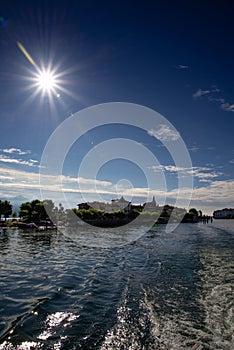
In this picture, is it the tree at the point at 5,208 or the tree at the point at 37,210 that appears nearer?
the tree at the point at 5,208

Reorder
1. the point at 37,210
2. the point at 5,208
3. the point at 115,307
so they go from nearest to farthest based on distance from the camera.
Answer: the point at 115,307
the point at 5,208
the point at 37,210

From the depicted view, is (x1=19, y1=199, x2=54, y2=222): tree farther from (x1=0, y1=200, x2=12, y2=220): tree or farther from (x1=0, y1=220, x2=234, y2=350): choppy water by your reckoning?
(x1=0, y1=220, x2=234, y2=350): choppy water

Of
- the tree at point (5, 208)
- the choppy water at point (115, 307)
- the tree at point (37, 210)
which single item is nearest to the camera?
the choppy water at point (115, 307)

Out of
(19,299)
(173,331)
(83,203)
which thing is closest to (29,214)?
(83,203)

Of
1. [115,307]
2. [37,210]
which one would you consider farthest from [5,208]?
[115,307]

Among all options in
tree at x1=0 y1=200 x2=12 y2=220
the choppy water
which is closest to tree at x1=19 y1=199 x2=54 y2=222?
tree at x1=0 y1=200 x2=12 y2=220

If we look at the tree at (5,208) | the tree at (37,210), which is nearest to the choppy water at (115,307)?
the tree at (37,210)

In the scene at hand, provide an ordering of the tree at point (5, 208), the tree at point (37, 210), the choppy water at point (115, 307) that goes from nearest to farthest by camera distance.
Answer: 1. the choppy water at point (115, 307)
2. the tree at point (5, 208)
3. the tree at point (37, 210)

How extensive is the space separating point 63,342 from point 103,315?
2793 mm

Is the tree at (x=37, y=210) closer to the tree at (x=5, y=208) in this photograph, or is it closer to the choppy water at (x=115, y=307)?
the tree at (x=5, y=208)

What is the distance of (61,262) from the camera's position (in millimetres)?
24062

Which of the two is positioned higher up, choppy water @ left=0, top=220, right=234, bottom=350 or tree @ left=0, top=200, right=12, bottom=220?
tree @ left=0, top=200, right=12, bottom=220

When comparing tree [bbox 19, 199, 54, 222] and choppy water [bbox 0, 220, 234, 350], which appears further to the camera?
tree [bbox 19, 199, 54, 222]

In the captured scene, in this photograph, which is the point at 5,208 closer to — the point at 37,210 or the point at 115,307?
the point at 37,210
